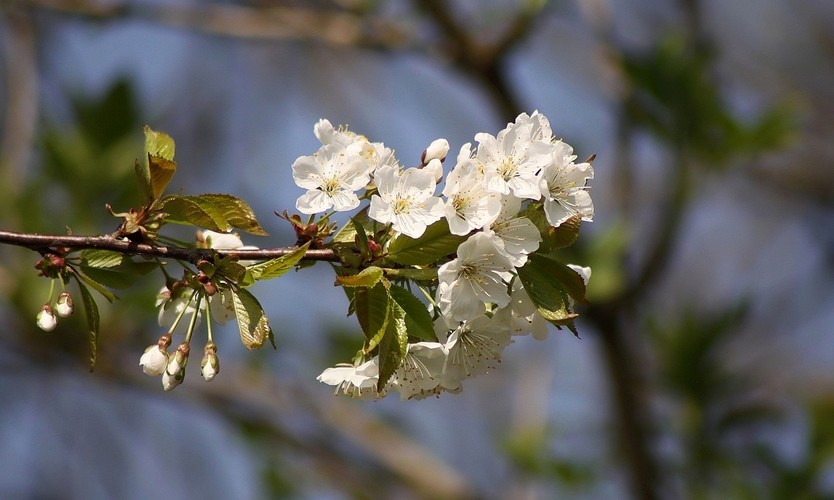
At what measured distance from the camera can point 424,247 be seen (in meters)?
1.20

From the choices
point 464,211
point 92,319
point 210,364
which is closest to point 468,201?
point 464,211

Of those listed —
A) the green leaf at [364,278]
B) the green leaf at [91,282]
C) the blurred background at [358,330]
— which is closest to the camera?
the green leaf at [364,278]

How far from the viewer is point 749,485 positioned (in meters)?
3.85

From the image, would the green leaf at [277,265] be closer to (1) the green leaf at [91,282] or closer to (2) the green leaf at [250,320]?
(2) the green leaf at [250,320]

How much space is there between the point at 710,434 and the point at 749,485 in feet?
0.93

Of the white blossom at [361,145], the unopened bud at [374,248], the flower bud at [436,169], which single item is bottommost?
the unopened bud at [374,248]

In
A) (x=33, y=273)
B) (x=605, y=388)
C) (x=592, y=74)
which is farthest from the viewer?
(x=592, y=74)

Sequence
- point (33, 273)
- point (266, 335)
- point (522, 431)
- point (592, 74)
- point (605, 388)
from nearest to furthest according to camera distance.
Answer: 1. point (266, 335)
2. point (33, 273)
3. point (605, 388)
4. point (522, 431)
5. point (592, 74)

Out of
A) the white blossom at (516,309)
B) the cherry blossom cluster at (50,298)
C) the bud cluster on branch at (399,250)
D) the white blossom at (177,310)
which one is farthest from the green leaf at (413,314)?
the cherry blossom cluster at (50,298)

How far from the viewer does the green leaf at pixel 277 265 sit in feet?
3.79

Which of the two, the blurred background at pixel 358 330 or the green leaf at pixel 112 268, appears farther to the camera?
the blurred background at pixel 358 330

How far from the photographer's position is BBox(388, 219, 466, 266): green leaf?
120cm

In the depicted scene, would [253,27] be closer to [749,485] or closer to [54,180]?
[54,180]

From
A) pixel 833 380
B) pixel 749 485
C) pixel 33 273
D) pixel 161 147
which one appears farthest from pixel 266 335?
pixel 833 380
